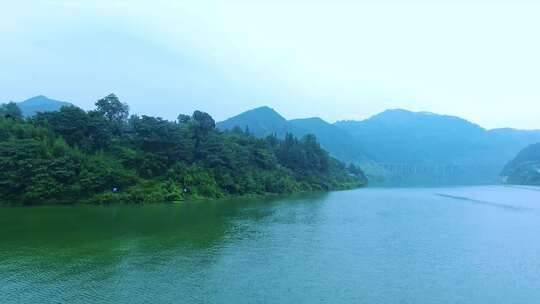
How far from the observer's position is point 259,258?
70.6 ft

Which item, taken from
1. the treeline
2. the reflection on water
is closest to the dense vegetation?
the treeline

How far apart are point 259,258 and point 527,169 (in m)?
125

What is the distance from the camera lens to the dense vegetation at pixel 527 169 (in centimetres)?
11456

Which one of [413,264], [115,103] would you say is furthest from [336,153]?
[413,264]

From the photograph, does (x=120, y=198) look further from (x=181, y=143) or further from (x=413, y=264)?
(x=413, y=264)

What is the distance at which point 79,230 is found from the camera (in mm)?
28000

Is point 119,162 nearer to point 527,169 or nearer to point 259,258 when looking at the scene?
point 259,258

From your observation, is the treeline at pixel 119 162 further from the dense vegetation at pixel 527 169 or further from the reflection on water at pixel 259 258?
the dense vegetation at pixel 527 169

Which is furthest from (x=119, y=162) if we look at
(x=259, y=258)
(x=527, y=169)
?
(x=527, y=169)

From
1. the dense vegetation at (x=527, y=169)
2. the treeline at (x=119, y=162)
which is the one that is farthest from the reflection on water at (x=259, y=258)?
the dense vegetation at (x=527, y=169)

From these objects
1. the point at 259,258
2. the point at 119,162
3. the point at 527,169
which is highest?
the point at 527,169

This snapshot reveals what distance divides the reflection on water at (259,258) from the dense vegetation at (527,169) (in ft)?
300

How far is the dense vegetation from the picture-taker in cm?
11456

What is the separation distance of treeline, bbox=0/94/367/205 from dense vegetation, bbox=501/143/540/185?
81.0 meters
